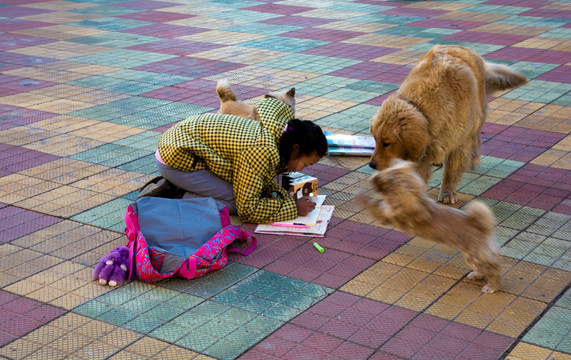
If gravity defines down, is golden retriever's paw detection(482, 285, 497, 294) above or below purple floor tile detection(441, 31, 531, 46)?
above

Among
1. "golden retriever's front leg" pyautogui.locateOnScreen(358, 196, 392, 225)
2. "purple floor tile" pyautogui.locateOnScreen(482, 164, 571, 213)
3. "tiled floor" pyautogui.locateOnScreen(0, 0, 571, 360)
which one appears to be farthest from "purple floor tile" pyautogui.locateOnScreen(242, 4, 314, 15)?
"golden retriever's front leg" pyautogui.locateOnScreen(358, 196, 392, 225)

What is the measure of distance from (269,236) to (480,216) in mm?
1692

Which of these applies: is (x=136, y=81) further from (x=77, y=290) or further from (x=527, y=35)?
(x=527, y=35)

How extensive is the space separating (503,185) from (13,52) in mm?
8622

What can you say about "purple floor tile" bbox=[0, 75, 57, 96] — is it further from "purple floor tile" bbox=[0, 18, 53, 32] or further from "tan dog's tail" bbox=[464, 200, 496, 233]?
"tan dog's tail" bbox=[464, 200, 496, 233]

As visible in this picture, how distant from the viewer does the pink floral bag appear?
4781 mm

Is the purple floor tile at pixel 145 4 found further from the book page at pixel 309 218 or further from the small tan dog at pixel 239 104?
the book page at pixel 309 218

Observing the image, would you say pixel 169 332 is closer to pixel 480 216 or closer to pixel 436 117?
pixel 480 216

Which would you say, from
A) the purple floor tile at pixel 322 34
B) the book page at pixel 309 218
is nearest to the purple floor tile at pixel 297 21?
the purple floor tile at pixel 322 34

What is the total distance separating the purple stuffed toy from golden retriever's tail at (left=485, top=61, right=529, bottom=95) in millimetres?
3704

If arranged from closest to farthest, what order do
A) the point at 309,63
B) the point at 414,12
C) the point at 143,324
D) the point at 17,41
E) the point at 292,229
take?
the point at 143,324 < the point at 292,229 < the point at 309,63 < the point at 17,41 < the point at 414,12

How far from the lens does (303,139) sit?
17.8 feet

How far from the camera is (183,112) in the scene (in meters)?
8.63

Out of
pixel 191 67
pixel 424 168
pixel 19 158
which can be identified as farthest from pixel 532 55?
pixel 19 158
